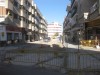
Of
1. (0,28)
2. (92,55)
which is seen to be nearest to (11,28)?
(0,28)

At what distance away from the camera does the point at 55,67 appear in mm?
15469

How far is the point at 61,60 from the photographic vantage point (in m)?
16.1

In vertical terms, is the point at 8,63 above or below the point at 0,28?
below

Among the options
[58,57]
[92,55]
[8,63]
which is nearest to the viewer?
[92,55]

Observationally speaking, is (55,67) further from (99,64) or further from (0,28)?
(0,28)

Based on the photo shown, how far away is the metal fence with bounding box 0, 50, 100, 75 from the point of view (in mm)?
14321

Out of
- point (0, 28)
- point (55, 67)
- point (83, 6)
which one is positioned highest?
point (83, 6)

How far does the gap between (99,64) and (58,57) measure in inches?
95.6

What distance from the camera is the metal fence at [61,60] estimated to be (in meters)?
14.3

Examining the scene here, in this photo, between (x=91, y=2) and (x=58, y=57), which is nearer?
(x=58, y=57)

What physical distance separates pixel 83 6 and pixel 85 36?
21.9ft

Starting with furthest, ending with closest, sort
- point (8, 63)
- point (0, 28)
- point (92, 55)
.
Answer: point (0, 28), point (8, 63), point (92, 55)

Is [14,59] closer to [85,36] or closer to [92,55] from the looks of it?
[92,55]

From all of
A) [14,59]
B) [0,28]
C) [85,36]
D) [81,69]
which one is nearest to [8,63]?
[14,59]
